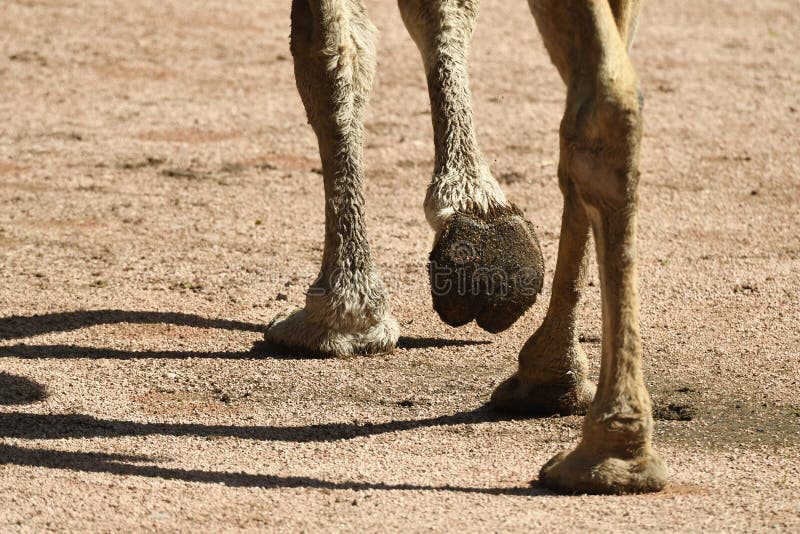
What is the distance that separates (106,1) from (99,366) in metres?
8.99

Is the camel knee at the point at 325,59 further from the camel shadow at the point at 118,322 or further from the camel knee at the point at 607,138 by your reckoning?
the camel knee at the point at 607,138

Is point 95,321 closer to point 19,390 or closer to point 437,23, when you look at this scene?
point 19,390

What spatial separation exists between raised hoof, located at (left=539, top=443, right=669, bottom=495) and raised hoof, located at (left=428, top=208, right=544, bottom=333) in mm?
797

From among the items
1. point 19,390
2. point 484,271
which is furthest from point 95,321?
point 484,271

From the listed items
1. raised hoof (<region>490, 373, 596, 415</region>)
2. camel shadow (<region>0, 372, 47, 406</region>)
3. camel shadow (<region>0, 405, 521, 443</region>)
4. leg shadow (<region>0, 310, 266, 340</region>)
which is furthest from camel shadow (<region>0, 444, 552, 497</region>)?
leg shadow (<region>0, 310, 266, 340</region>)

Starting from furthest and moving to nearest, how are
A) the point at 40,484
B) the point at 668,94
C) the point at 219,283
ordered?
the point at 668,94 < the point at 219,283 < the point at 40,484

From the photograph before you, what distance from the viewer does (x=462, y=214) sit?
443 cm

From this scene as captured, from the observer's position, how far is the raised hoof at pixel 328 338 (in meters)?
5.05

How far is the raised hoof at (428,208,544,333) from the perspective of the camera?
13.9ft

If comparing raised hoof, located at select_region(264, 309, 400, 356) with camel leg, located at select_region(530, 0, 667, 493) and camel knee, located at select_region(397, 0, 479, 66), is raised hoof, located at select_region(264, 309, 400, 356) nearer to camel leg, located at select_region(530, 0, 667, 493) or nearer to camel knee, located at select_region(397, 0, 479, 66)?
camel knee, located at select_region(397, 0, 479, 66)

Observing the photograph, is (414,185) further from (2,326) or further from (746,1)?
(746,1)

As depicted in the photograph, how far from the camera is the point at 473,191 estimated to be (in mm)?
4574

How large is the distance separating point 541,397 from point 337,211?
128 centimetres

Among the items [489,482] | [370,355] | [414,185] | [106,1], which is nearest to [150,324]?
[370,355]
